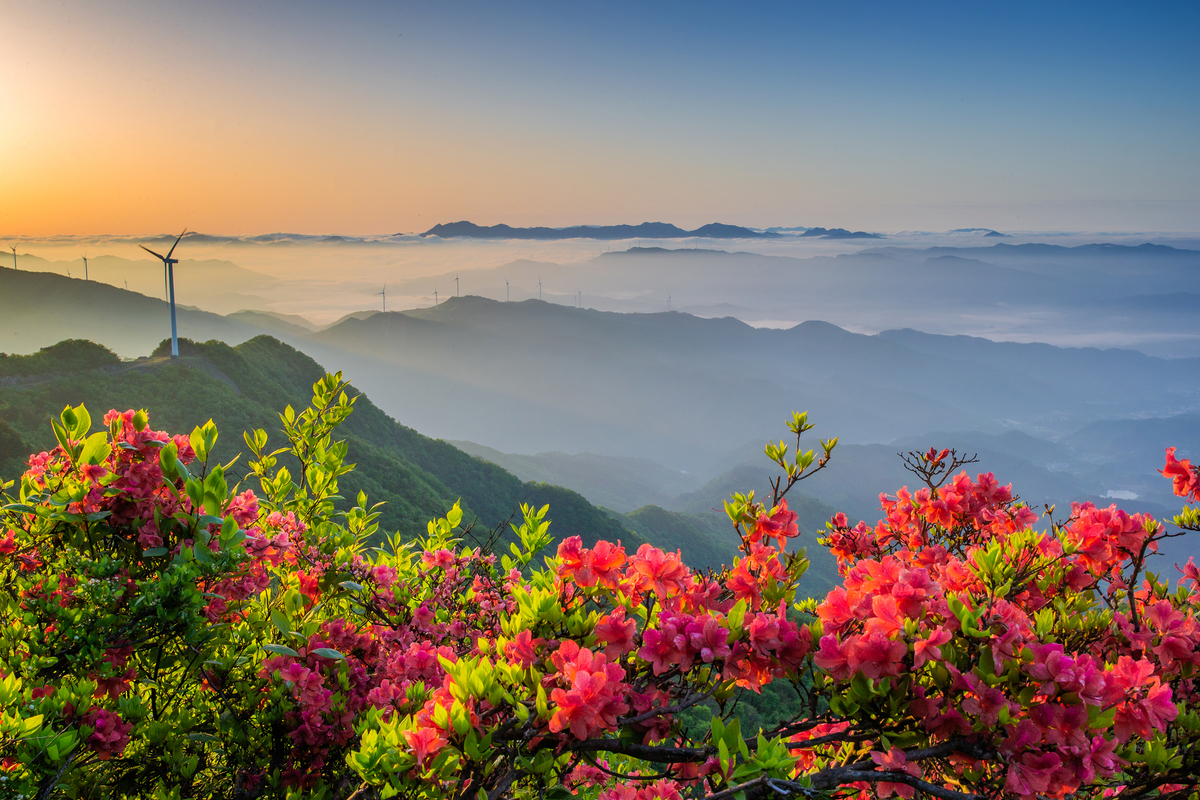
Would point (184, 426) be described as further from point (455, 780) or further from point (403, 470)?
point (455, 780)

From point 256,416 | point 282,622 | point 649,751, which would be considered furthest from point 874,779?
point 256,416

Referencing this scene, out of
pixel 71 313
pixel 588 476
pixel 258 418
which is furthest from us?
pixel 588 476

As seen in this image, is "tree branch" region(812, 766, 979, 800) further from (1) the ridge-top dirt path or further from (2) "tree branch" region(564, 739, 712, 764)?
(1) the ridge-top dirt path

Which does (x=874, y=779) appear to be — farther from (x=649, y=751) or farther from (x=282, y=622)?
(x=282, y=622)

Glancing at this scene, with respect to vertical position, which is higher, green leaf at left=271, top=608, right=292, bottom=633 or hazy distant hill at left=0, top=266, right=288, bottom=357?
green leaf at left=271, top=608, right=292, bottom=633

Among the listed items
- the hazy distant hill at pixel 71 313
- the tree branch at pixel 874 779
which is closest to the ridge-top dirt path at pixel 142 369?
the tree branch at pixel 874 779

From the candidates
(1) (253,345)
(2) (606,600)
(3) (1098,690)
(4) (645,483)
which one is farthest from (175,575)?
(4) (645,483)

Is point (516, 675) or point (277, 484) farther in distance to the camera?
point (277, 484)

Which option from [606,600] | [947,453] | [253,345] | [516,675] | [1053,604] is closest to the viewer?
[516,675]

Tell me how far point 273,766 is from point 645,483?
635 feet

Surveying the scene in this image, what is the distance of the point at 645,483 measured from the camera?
194875 mm

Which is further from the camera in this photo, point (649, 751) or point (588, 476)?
point (588, 476)

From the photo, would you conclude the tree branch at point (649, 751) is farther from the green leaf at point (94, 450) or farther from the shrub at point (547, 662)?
the green leaf at point (94, 450)

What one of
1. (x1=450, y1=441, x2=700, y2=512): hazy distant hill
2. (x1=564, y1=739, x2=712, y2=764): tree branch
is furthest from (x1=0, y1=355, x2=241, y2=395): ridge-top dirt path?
(x1=450, y1=441, x2=700, y2=512): hazy distant hill
